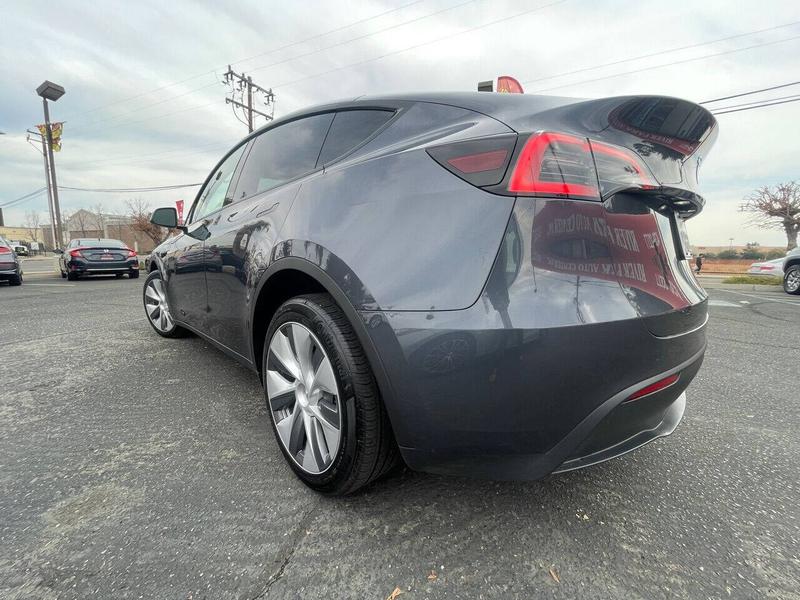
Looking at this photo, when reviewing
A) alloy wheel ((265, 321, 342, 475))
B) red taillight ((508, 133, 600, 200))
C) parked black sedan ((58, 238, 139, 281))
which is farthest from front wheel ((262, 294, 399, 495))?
parked black sedan ((58, 238, 139, 281))

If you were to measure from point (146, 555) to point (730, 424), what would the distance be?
2759 millimetres

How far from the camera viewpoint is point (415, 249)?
1282 mm

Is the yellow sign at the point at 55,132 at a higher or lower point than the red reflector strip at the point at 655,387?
higher

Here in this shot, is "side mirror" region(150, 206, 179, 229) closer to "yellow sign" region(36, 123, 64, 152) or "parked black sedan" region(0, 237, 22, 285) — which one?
"parked black sedan" region(0, 237, 22, 285)

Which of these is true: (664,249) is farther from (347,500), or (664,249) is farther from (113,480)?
(113,480)

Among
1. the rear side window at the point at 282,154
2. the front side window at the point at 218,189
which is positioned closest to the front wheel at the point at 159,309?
the front side window at the point at 218,189

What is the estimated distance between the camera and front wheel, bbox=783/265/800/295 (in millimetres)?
10531

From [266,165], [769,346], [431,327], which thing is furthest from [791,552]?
[769,346]

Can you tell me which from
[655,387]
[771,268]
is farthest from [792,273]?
[655,387]

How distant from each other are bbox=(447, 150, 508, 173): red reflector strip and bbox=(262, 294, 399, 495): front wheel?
64 centimetres

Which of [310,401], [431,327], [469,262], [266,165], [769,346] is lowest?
[769,346]

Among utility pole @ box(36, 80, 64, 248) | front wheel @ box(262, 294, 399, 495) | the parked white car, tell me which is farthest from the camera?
utility pole @ box(36, 80, 64, 248)

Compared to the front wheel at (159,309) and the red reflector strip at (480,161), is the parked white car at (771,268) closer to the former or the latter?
the red reflector strip at (480,161)

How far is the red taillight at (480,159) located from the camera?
1219 mm
